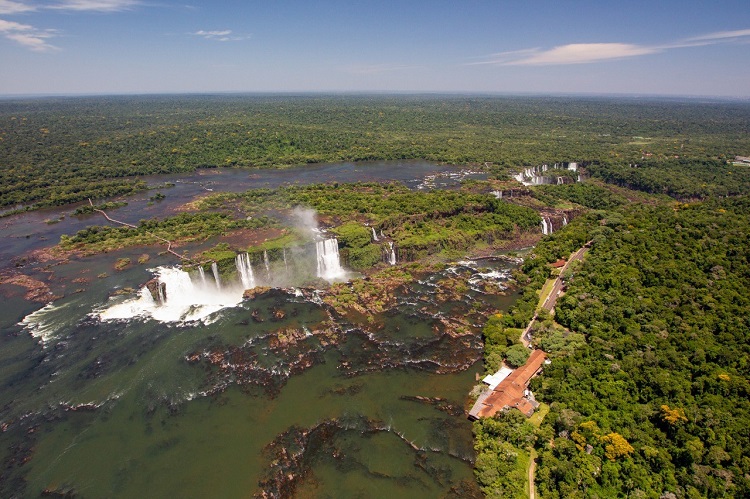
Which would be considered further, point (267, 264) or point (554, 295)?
point (267, 264)

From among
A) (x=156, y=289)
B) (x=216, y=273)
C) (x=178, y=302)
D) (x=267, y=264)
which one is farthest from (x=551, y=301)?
(x=156, y=289)

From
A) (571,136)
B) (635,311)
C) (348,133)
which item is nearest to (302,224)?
(635,311)

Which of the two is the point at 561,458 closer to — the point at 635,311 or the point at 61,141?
the point at 635,311

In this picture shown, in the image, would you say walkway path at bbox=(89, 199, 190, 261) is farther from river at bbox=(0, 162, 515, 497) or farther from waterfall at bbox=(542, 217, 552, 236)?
waterfall at bbox=(542, 217, 552, 236)

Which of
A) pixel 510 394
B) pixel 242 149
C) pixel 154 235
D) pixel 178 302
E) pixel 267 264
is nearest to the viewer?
pixel 510 394

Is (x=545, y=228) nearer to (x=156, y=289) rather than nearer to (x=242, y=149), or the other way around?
(x=156, y=289)

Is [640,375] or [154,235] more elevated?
[154,235]

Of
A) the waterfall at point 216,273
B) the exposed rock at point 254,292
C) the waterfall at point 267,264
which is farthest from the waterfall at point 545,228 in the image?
the waterfall at point 216,273
